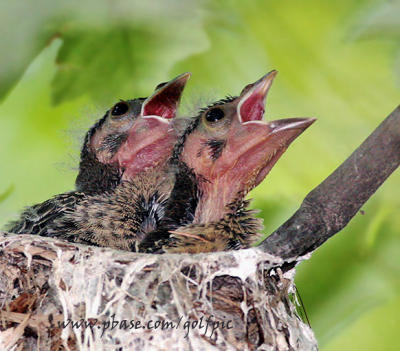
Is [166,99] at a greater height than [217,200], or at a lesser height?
greater

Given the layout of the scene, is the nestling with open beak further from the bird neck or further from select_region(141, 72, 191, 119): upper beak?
select_region(141, 72, 191, 119): upper beak

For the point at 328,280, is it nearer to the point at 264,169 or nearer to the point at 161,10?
the point at 264,169

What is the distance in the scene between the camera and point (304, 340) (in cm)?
140

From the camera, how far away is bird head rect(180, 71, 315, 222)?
63.3 inches

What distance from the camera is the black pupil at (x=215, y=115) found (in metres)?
1.70

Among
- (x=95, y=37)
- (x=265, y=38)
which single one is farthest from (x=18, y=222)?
(x=265, y=38)

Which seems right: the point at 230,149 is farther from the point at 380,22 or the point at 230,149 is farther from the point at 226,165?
the point at 380,22

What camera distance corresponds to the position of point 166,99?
188cm

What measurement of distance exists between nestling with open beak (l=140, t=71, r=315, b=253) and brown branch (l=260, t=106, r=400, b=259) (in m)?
0.28

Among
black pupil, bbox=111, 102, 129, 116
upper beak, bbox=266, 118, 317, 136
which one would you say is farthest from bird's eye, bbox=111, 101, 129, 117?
upper beak, bbox=266, 118, 317, 136

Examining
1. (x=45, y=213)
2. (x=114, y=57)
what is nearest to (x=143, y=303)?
(x=45, y=213)

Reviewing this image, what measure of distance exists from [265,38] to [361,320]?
1080mm

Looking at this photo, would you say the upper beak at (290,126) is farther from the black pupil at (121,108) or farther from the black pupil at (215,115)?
the black pupil at (121,108)

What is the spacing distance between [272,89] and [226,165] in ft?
2.37
